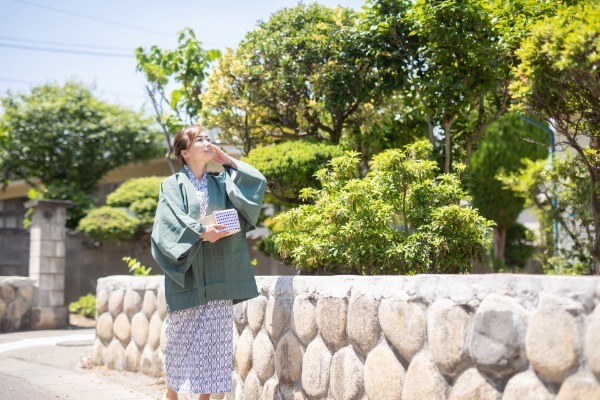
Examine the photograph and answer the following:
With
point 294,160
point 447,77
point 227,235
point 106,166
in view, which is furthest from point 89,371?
point 106,166

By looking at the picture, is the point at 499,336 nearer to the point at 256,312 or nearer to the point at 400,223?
the point at 256,312

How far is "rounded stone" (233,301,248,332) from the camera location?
5324 mm

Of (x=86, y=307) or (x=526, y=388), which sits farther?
(x=86, y=307)

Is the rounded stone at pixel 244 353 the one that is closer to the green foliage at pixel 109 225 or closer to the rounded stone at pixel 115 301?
the rounded stone at pixel 115 301

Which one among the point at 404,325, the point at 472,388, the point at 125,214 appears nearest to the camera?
the point at 472,388

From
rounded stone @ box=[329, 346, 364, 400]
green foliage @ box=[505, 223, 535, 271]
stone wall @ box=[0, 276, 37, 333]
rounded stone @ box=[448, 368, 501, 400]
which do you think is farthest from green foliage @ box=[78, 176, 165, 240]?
rounded stone @ box=[448, 368, 501, 400]

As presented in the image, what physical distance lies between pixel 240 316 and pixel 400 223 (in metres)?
1.61

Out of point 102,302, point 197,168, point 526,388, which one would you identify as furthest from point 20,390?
point 526,388

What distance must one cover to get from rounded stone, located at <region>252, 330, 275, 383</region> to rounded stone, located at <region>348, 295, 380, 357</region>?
3.10ft

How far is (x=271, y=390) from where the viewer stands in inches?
191

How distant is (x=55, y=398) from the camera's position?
231 inches

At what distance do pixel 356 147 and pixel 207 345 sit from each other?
5020 millimetres

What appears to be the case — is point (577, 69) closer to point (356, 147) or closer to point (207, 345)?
point (207, 345)

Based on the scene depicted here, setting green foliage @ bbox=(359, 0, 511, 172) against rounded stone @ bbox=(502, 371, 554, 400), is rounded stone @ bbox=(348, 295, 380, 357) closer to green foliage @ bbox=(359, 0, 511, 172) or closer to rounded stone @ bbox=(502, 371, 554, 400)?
rounded stone @ bbox=(502, 371, 554, 400)
